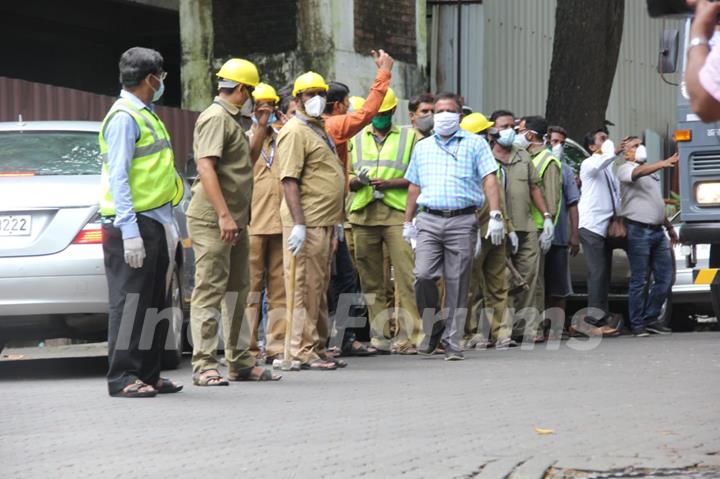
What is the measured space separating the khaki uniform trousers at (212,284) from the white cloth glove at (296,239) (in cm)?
97

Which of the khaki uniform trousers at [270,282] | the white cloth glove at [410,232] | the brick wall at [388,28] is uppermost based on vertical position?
the brick wall at [388,28]

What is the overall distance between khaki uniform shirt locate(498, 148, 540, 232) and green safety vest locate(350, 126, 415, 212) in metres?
1.47

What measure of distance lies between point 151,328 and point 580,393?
92.3 inches

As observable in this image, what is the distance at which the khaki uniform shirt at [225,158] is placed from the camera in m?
9.44

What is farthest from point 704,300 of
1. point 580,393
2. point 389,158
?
point 580,393

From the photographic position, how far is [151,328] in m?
8.70

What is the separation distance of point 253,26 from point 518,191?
6.55 m

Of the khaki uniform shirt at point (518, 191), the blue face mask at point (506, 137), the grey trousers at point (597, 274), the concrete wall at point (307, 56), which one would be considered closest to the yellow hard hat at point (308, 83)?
the blue face mask at point (506, 137)

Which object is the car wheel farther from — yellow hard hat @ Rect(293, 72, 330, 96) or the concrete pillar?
the concrete pillar

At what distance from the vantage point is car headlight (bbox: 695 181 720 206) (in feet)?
41.6

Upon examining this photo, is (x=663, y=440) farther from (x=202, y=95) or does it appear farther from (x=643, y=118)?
(x=643, y=118)

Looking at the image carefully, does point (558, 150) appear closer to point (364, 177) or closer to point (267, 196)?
point (364, 177)

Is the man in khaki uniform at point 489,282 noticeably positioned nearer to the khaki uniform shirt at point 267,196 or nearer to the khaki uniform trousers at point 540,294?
the khaki uniform trousers at point 540,294

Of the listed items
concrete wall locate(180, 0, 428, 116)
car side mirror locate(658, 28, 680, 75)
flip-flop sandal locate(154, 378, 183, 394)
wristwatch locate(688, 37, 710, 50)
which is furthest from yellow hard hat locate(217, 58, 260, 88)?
concrete wall locate(180, 0, 428, 116)
